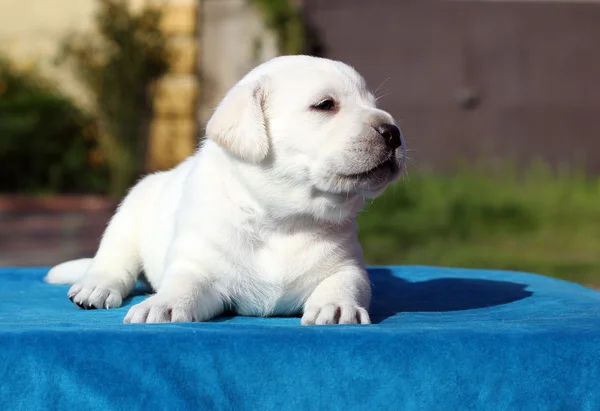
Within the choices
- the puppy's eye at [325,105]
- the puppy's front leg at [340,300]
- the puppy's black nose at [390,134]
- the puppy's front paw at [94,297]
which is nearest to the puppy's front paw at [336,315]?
the puppy's front leg at [340,300]

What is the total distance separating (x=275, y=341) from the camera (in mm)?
2283

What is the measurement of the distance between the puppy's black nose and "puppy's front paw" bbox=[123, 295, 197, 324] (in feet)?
2.60

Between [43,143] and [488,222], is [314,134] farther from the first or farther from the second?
[43,143]

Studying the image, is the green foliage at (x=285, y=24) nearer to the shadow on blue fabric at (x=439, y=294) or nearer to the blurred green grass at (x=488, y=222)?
the blurred green grass at (x=488, y=222)

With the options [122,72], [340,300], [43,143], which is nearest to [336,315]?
[340,300]

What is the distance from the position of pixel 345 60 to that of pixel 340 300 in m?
8.49

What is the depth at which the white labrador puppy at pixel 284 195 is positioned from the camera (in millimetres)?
2832

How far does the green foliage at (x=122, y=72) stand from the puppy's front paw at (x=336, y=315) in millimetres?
7828

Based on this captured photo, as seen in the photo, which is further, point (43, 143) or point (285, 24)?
point (285, 24)

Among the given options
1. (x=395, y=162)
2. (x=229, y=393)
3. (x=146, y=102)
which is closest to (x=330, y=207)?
(x=395, y=162)

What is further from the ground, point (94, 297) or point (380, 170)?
point (380, 170)

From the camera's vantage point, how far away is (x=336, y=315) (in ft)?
8.75

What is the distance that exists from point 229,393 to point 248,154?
0.90 metres

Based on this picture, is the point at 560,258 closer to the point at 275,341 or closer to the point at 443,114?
the point at 443,114
